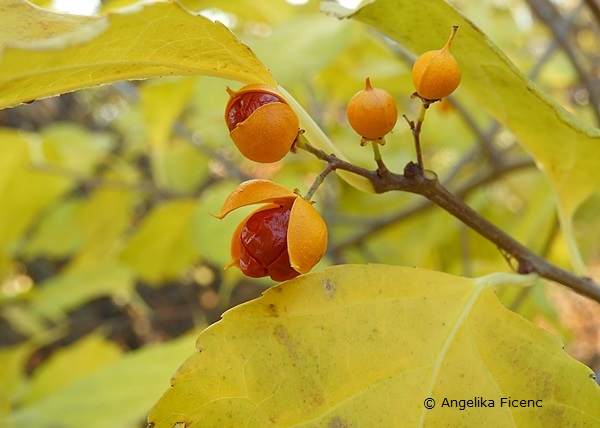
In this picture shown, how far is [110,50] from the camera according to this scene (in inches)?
19.8

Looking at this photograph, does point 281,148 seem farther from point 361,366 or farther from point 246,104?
point 361,366

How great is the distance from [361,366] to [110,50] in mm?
324

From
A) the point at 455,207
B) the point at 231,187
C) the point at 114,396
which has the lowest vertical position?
the point at 114,396

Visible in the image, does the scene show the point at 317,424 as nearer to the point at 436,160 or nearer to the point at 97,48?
the point at 97,48

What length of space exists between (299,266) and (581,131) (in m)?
0.31

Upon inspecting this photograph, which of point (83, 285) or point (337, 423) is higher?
point (337, 423)

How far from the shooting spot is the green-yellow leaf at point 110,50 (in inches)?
17.5

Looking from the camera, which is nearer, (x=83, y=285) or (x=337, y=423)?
(x=337, y=423)

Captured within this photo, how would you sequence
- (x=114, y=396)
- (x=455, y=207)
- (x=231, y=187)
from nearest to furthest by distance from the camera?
(x=455, y=207)
(x=114, y=396)
(x=231, y=187)

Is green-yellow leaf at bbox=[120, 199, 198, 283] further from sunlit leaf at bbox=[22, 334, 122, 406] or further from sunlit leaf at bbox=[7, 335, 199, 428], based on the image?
sunlit leaf at bbox=[7, 335, 199, 428]

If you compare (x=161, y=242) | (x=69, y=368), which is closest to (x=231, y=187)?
(x=161, y=242)

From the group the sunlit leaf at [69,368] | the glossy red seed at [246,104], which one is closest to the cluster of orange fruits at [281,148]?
the glossy red seed at [246,104]

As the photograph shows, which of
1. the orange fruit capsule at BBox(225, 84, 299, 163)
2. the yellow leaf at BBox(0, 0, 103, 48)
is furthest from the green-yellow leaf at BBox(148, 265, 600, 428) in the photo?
the yellow leaf at BBox(0, 0, 103, 48)

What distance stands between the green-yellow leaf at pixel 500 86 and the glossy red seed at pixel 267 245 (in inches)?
8.2
